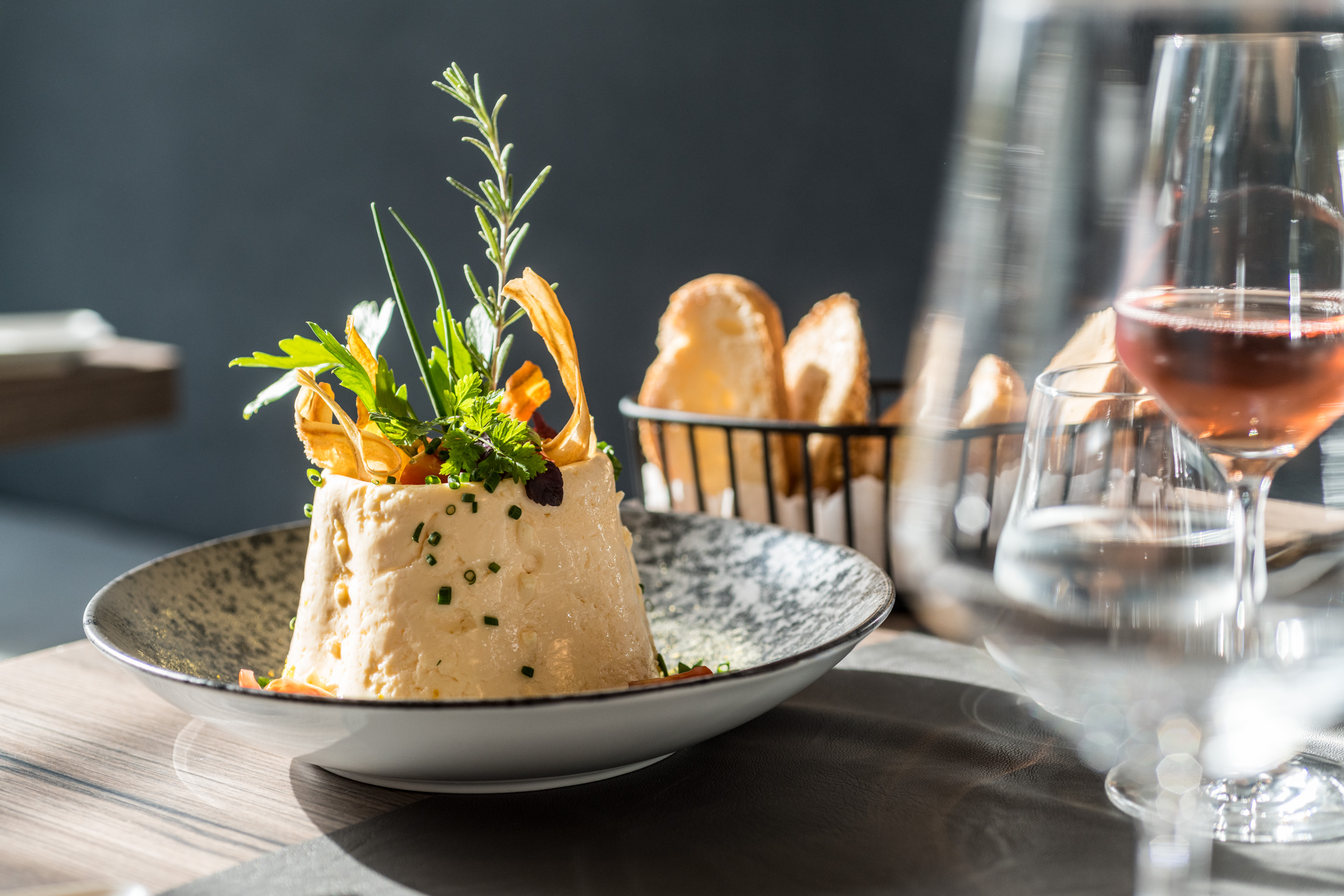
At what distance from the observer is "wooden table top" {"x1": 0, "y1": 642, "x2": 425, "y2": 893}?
50cm

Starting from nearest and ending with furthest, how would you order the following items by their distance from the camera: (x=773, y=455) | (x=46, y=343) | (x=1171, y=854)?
1. (x=1171, y=854)
2. (x=773, y=455)
3. (x=46, y=343)

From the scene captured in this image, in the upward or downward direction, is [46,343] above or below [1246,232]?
below

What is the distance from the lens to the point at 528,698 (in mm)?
471

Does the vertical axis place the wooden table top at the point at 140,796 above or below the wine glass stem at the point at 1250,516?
below

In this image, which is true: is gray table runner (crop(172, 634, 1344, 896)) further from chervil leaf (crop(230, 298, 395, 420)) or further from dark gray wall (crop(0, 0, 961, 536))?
dark gray wall (crop(0, 0, 961, 536))

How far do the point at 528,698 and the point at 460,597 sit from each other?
0.55 ft

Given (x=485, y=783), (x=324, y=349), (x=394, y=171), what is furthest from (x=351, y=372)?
(x=394, y=171)

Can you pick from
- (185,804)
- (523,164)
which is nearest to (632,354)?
(523,164)

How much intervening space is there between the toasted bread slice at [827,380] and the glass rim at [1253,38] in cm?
69

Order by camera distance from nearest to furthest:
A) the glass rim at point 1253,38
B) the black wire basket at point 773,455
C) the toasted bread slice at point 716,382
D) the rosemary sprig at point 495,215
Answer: the glass rim at point 1253,38 < the rosemary sprig at point 495,215 < the black wire basket at point 773,455 < the toasted bread slice at point 716,382

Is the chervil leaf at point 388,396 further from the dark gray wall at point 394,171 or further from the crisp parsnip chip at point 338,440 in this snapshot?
the dark gray wall at point 394,171

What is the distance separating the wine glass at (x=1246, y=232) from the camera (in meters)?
0.24

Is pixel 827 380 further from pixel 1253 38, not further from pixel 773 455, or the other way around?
pixel 1253 38

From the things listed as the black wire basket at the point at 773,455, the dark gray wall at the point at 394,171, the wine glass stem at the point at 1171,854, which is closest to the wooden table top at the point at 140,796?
the wine glass stem at the point at 1171,854
